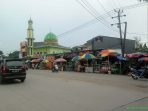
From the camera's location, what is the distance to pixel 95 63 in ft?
114

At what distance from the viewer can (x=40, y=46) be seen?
70562 mm

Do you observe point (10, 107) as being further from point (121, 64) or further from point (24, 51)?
point (24, 51)

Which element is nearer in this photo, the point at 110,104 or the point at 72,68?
the point at 110,104

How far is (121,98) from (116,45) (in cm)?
4059

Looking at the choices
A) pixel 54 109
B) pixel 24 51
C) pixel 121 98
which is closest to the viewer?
pixel 54 109

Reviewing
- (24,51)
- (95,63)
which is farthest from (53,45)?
(95,63)

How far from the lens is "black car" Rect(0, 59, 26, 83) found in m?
17.4

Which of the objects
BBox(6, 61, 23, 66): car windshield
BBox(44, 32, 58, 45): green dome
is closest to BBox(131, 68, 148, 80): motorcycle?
BBox(6, 61, 23, 66): car windshield

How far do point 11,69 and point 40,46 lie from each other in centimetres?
5349

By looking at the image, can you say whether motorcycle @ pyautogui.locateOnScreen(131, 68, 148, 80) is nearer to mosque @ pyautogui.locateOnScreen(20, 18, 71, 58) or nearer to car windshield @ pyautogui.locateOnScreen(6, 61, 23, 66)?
car windshield @ pyautogui.locateOnScreen(6, 61, 23, 66)

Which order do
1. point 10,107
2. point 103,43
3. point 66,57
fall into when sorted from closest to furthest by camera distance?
point 10,107
point 66,57
point 103,43

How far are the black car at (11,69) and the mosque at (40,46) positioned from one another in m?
46.6

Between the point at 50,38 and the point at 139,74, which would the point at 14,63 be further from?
the point at 50,38

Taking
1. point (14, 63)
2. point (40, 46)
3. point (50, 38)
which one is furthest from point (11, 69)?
point (40, 46)
